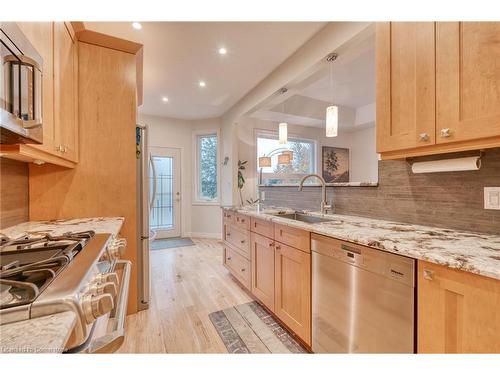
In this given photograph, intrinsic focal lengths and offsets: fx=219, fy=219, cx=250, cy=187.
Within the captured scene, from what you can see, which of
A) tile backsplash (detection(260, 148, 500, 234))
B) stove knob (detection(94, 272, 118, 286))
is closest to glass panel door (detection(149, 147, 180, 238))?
tile backsplash (detection(260, 148, 500, 234))

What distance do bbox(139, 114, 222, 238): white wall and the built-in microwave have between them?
162 inches

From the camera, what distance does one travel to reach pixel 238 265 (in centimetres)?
247

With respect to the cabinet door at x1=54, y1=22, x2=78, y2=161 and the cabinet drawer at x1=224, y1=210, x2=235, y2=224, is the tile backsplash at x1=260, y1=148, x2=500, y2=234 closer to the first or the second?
the cabinet drawer at x1=224, y1=210, x2=235, y2=224

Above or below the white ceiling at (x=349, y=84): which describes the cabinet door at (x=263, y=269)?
below

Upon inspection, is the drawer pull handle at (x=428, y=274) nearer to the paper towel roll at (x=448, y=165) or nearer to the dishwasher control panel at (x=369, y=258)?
the dishwasher control panel at (x=369, y=258)

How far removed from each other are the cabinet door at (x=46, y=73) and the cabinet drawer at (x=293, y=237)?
5.07 ft

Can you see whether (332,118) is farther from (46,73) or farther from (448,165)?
(46,73)

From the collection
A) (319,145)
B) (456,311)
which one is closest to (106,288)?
(456,311)

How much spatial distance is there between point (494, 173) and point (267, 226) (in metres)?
1.43

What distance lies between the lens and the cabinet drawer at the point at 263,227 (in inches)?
73.9

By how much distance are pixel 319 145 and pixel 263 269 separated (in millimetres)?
4164

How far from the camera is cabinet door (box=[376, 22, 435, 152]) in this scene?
115cm

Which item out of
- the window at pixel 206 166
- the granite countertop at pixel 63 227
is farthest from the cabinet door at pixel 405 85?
the window at pixel 206 166

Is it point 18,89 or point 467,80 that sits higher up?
point 467,80
